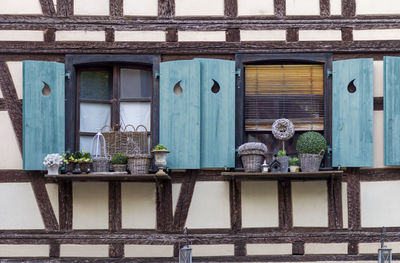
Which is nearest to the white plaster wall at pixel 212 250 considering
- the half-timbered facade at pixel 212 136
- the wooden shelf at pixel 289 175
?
the half-timbered facade at pixel 212 136

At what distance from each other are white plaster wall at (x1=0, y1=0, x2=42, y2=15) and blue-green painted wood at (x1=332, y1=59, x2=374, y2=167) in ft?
12.4

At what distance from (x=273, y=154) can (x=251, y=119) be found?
0.51 meters

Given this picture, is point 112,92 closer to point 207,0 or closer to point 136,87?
point 136,87

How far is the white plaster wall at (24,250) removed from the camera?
8.70 m

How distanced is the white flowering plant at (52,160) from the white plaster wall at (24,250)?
1.04 meters

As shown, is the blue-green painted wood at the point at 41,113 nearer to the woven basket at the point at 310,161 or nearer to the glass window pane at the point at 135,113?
the glass window pane at the point at 135,113

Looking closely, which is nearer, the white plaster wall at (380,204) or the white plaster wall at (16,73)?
the white plaster wall at (380,204)

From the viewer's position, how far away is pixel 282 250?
869 cm

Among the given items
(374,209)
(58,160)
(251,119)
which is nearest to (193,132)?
(251,119)

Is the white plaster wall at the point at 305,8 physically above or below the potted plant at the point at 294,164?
above

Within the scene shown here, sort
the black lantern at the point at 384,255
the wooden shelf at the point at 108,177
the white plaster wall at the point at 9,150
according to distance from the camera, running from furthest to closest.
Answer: the white plaster wall at the point at 9,150, the wooden shelf at the point at 108,177, the black lantern at the point at 384,255

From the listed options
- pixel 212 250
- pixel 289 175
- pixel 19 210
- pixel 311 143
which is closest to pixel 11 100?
pixel 19 210

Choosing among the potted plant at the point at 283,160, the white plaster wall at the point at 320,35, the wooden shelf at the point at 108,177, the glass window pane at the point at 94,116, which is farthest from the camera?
the glass window pane at the point at 94,116

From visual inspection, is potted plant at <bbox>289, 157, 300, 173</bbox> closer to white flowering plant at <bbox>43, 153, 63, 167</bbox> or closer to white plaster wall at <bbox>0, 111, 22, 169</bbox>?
white flowering plant at <bbox>43, 153, 63, 167</bbox>
